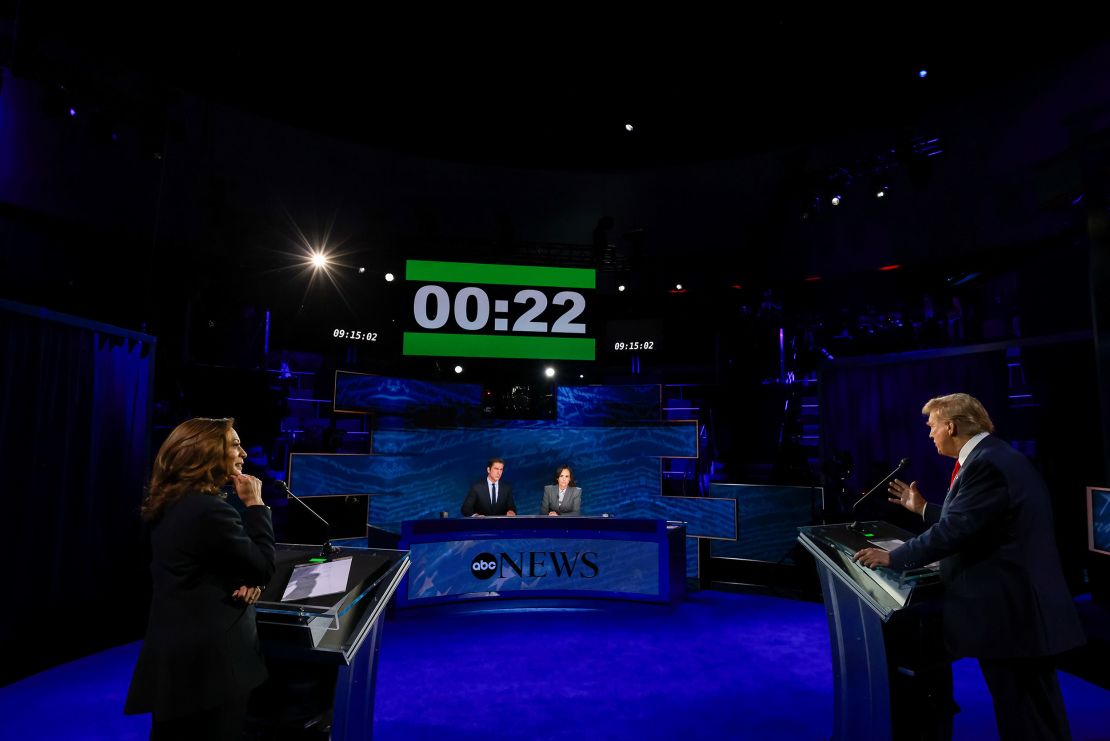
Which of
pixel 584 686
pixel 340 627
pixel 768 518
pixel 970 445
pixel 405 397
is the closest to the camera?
pixel 340 627

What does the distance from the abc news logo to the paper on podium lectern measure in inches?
141

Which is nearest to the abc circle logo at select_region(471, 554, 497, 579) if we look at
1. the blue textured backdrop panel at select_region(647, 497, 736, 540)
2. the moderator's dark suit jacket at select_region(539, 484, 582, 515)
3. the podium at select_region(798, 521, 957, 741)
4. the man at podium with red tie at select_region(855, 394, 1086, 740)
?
the moderator's dark suit jacket at select_region(539, 484, 582, 515)

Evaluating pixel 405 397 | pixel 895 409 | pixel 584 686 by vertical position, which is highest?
→ pixel 405 397

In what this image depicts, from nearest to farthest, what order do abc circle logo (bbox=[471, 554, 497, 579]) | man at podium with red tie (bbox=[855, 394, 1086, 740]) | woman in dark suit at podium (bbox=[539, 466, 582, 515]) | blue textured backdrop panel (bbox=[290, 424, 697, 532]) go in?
man at podium with red tie (bbox=[855, 394, 1086, 740]) → abc circle logo (bbox=[471, 554, 497, 579]) → woman in dark suit at podium (bbox=[539, 466, 582, 515]) → blue textured backdrop panel (bbox=[290, 424, 697, 532])

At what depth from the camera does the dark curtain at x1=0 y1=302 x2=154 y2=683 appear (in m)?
4.07

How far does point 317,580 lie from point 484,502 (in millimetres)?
4116

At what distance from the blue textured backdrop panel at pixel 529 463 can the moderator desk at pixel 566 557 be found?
1.14 metres

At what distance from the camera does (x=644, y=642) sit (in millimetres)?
4852

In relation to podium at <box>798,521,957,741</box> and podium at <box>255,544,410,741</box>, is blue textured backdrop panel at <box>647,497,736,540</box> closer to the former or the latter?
podium at <box>798,521,957,741</box>

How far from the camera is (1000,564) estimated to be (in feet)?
6.97

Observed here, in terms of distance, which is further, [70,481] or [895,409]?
[895,409]

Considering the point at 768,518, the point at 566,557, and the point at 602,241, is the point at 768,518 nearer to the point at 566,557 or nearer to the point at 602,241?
the point at 566,557

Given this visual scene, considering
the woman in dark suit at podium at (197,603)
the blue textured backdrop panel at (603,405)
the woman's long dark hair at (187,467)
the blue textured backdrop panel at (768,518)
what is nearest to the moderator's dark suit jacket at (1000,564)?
the woman in dark suit at podium at (197,603)

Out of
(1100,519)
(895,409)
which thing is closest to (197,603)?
(1100,519)
